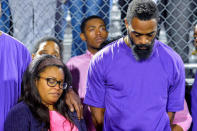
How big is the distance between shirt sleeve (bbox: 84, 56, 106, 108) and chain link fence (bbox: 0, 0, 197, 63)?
1.13m

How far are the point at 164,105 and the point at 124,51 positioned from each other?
1.30 feet

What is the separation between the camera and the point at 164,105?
1912 millimetres

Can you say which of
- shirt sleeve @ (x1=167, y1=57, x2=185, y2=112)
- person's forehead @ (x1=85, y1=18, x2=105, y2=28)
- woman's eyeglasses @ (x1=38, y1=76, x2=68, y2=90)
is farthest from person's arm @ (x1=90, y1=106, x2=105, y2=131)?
person's forehead @ (x1=85, y1=18, x2=105, y2=28)

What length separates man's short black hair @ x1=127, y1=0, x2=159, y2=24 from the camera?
6.01 ft

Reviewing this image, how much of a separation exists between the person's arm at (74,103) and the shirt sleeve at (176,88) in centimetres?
55

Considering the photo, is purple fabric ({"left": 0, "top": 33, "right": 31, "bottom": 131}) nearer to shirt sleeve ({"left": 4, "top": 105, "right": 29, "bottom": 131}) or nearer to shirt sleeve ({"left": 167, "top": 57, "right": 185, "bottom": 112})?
shirt sleeve ({"left": 4, "top": 105, "right": 29, "bottom": 131})

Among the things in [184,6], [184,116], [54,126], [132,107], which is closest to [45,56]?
[54,126]

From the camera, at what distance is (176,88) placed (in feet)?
6.43

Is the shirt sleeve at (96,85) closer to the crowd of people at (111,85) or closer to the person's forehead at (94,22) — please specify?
the crowd of people at (111,85)

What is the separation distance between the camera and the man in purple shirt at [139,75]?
6.05 ft

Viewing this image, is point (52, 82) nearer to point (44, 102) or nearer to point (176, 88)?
point (44, 102)

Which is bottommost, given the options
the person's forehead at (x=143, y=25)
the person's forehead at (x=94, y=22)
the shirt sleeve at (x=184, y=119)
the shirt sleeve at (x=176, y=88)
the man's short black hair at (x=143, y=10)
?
the shirt sleeve at (x=184, y=119)

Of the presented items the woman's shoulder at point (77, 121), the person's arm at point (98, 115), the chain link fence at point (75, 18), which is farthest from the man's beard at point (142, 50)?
the chain link fence at point (75, 18)

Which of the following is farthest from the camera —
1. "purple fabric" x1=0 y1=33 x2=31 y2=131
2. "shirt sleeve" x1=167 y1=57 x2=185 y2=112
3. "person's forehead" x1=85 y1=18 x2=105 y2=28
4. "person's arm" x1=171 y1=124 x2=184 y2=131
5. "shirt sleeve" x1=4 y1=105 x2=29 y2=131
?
"person's forehead" x1=85 y1=18 x2=105 y2=28
